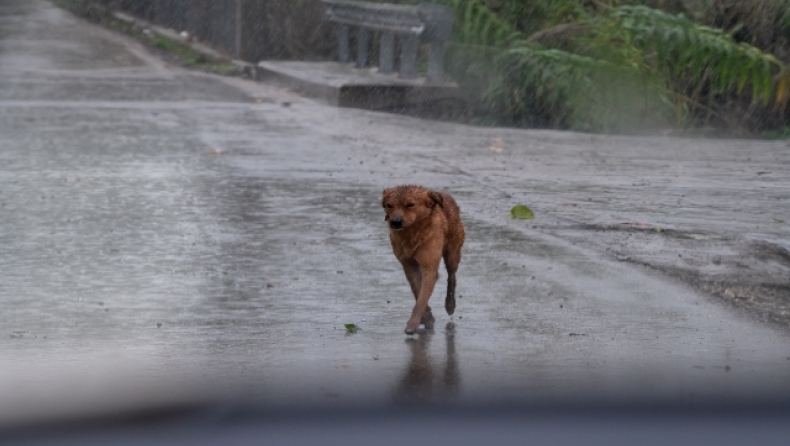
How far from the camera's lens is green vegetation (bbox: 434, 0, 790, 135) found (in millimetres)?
13617

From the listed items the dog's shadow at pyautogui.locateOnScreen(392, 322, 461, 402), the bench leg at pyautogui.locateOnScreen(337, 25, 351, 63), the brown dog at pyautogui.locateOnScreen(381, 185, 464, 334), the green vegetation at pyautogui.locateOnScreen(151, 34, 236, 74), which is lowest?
the green vegetation at pyautogui.locateOnScreen(151, 34, 236, 74)

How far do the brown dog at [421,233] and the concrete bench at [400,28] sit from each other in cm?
979

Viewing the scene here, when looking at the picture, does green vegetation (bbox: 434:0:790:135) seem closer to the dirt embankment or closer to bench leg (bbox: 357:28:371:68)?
bench leg (bbox: 357:28:371:68)

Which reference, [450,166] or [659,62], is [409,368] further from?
[659,62]

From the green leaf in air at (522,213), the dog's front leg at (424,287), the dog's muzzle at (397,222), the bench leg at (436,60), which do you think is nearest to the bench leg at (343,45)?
the bench leg at (436,60)

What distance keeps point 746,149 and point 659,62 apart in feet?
6.37

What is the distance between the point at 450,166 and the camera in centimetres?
1127

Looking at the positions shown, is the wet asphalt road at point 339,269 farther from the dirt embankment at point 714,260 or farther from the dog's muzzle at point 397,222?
the dog's muzzle at point 397,222

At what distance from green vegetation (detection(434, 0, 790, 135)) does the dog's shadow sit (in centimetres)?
829

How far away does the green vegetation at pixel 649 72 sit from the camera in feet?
44.7

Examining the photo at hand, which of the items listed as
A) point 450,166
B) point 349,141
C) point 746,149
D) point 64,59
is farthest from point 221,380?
point 64,59

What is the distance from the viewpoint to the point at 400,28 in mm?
16609

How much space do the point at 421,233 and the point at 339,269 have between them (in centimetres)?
168

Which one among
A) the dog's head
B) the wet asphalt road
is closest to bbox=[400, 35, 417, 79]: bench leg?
the wet asphalt road
